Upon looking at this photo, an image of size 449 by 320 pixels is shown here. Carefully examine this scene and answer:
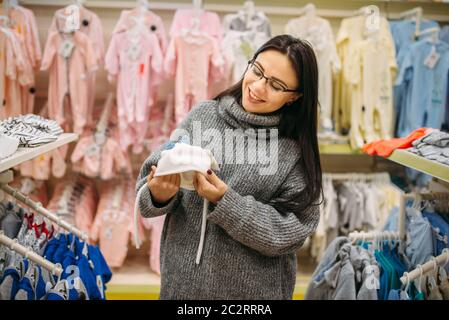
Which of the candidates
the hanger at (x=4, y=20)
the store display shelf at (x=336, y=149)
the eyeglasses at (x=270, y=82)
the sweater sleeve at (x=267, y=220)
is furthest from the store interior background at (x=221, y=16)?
the sweater sleeve at (x=267, y=220)

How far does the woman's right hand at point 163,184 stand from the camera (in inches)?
40.3

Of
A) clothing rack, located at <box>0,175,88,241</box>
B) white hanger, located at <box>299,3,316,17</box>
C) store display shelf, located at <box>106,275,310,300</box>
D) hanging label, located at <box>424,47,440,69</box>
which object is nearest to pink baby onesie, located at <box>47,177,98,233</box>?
store display shelf, located at <box>106,275,310,300</box>

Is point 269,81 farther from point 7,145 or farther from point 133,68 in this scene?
point 133,68

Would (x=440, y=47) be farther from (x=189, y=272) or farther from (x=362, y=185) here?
(x=189, y=272)

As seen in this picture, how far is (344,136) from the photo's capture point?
8.04ft

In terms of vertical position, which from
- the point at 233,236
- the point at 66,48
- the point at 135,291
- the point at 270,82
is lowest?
the point at 135,291

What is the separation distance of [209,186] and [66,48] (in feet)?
4.62

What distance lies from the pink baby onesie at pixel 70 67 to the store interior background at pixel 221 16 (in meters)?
0.06

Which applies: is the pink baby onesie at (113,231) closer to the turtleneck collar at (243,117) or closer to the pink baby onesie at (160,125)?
the pink baby onesie at (160,125)

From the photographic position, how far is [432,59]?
7.22ft

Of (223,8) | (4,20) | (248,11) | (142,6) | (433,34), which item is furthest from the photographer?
(223,8)

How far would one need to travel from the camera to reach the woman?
109 cm

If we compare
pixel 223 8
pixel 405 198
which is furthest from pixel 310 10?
pixel 405 198
